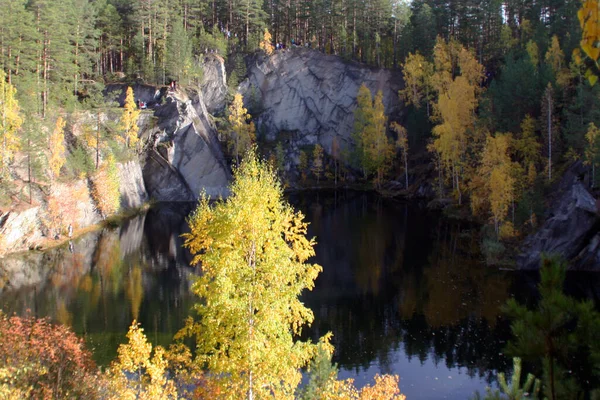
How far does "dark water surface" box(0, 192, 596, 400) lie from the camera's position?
70.7 feet

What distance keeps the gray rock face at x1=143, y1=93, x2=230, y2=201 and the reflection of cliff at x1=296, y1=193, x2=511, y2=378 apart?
24.5 m

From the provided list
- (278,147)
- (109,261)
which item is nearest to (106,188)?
(109,261)

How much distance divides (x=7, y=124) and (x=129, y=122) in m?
20.6

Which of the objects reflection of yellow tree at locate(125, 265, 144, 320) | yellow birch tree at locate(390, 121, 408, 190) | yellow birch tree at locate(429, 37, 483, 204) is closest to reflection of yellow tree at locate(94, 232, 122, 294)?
reflection of yellow tree at locate(125, 265, 144, 320)

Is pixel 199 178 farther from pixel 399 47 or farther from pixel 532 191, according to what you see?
pixel 532 191

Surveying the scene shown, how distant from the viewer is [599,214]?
1244 inches

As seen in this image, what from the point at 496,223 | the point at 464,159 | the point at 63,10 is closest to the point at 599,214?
the point at 496,223

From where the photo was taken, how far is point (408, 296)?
95.1 feet

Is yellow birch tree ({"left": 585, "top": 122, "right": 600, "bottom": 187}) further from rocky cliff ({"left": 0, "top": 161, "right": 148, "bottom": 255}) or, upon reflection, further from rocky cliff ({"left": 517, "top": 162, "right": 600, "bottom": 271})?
rocky cliff ({"left": 0, "top": 161, "right": 148, "bottom": 255})

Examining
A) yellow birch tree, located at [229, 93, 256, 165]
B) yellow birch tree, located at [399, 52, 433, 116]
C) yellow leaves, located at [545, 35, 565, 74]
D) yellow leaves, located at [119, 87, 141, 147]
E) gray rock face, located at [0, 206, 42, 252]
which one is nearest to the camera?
gray rock face, located at [0, 206, 42, 252]

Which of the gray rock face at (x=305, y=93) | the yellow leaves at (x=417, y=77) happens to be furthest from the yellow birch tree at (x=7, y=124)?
the yellow leaves at (x=417, y=77)

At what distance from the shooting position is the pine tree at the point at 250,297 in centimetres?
1222

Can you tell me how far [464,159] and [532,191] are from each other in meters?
16.3

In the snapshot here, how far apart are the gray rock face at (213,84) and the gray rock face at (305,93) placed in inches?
163
